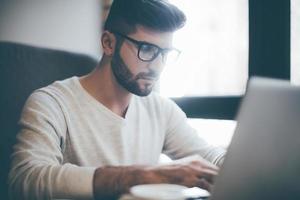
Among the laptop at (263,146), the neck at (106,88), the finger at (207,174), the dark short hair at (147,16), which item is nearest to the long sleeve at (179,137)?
the neck at (106,88)

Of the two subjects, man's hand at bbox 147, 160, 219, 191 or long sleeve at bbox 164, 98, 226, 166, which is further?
long sleeve at bbox 164, 98, 226, 166

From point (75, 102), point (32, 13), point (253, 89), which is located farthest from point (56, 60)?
point (253, 89)

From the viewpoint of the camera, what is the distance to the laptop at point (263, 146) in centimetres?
48

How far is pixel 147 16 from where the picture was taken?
95 cm

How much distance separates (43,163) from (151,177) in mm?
221

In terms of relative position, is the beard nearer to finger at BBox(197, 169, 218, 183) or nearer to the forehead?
the forehead

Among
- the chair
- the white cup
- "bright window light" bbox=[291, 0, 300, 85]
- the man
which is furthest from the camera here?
"bright window light" bbox=[291, 0, 300, 85]

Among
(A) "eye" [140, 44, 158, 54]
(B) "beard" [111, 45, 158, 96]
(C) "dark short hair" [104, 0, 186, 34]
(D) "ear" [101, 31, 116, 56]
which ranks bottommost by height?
(B) "beard" [111, 45, 158, 96]

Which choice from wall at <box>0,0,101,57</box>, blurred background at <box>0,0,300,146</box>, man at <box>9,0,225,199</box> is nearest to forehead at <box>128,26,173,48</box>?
man at <box>9,0,225,199</box>

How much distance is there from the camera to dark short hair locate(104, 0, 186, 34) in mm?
949

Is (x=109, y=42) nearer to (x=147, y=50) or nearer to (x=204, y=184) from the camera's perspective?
(x=147, y=50)

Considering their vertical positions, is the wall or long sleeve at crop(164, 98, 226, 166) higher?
the wall

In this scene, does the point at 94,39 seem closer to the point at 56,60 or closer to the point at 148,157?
the point at 56,60

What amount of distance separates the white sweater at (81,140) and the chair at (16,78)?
4 cm
